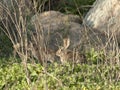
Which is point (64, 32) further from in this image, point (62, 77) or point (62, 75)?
point (62, 77)

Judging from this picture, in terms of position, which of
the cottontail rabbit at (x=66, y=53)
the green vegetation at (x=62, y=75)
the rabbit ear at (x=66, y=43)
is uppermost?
the green vegetation at (x=62, y=75)

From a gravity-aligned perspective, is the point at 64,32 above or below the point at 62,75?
below

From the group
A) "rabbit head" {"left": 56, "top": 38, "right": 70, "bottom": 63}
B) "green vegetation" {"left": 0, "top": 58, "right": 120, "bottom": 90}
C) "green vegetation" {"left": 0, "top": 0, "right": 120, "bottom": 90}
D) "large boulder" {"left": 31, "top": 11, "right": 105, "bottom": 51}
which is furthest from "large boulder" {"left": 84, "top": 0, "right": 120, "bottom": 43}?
"green vegetation" {"left": 0, "top": 58, "right": 120, "bottom": 90}

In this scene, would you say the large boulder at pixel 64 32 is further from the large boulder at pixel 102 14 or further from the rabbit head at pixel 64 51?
the large boulder at pixel 102 14

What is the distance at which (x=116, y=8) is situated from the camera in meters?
9.09

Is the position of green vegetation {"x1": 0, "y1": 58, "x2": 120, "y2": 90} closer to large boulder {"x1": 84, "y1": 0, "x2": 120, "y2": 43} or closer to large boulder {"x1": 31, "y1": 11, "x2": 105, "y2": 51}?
large boulder {"x1": 31, "y1": 11, "x2": 105, "y2": 51}

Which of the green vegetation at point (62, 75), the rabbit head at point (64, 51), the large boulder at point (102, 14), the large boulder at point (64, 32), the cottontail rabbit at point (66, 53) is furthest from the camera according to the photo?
the large boulder at point (102, 14)

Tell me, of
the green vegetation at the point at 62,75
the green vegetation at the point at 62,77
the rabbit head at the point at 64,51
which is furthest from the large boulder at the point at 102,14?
the green vegetation at the point at 62,77

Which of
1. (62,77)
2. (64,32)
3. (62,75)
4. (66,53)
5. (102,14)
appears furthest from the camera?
(102,14)

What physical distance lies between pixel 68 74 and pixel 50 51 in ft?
6.09

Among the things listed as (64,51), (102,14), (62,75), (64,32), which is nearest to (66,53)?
(64,51)

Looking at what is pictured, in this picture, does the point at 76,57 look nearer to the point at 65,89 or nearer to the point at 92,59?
the point at 92,59

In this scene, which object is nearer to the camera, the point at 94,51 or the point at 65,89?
the point at 65,89

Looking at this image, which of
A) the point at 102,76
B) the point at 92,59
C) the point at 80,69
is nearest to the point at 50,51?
the point at 92,59
